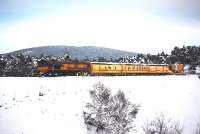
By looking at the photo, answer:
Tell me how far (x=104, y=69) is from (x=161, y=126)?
1740cm

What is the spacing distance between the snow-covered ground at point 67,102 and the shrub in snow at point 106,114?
2.49ft

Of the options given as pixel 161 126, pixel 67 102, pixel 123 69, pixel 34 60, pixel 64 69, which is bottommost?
pixel 161 126

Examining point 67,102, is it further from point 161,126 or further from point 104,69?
point 104,69

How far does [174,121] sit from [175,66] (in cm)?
2444

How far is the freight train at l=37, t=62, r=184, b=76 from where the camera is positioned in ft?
105

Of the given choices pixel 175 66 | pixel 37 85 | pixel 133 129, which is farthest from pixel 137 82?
pixel 175 66

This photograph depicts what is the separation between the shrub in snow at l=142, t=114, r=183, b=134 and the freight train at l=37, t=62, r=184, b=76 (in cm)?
1231

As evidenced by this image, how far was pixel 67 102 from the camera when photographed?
2166 cm

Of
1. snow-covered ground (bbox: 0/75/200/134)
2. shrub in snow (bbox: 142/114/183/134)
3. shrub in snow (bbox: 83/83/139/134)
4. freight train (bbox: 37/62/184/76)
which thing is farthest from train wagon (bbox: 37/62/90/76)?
shrub in snow (bbox: 142/114/183/134)

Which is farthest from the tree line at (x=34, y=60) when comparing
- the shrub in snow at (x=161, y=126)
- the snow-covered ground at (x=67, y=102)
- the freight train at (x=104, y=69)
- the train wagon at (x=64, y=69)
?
the shrub in snow at (x=161, y=126)

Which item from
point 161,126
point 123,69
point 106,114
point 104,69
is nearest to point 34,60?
point 104,69

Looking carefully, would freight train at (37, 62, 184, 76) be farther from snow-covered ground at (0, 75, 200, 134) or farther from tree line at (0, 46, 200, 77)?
snow-covered ground at (0, 75, 200, 134)

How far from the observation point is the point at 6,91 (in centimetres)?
1917

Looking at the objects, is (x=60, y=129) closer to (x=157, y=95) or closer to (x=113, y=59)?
(x=157, y=95)
